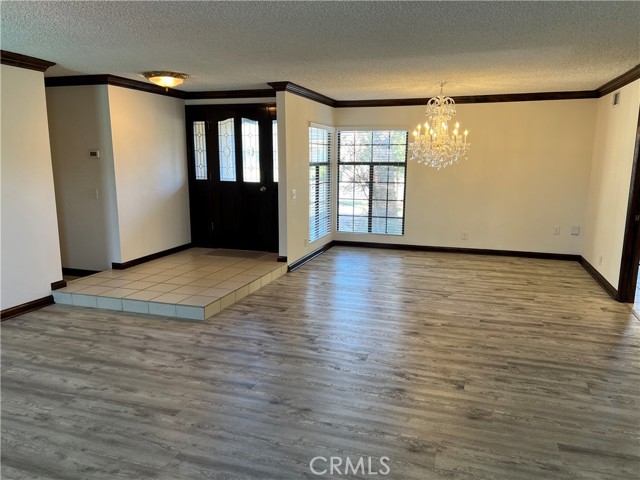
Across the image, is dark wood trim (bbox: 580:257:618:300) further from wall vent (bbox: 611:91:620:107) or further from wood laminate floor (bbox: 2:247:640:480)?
wall vent (bbox: 611:91:620:107)

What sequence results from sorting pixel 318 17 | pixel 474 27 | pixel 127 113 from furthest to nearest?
1. pixel 127 113
2. pixel 474 27
3. pixel 318 17

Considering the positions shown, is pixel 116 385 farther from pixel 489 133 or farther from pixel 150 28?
pixel 489 133

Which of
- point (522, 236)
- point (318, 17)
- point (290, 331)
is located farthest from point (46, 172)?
point (522, 236)

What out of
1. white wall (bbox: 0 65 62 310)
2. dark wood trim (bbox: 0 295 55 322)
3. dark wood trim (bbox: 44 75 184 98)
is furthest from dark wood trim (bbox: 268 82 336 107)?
dark wood trim (bbox: 0 295 55 322)

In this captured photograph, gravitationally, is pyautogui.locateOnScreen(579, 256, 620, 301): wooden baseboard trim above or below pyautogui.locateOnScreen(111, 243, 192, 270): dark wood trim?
below

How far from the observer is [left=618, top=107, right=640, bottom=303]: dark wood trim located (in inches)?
185

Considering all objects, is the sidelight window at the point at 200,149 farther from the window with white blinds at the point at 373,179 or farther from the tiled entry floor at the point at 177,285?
the window with white blinds at the point at 373,179

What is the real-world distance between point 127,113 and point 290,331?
11.9ft

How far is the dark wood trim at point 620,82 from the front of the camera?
15.4 feet

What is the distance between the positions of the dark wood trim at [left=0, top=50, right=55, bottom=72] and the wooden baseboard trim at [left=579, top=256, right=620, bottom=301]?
6.52 meters

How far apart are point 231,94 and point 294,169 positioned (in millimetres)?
1532

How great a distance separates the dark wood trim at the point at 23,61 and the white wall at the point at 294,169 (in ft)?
8.35

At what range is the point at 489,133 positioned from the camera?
22.8 feet

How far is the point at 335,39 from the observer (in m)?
3.40
